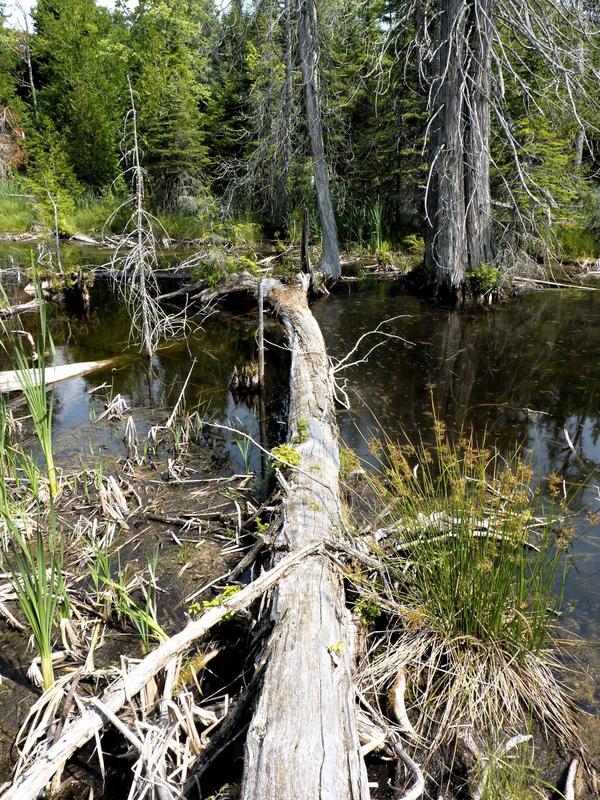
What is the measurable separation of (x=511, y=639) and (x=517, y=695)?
Answer: 235mm

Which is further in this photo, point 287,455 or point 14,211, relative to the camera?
point 14,211

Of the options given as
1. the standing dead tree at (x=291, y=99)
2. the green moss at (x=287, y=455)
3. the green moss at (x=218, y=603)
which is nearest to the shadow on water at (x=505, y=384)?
the green moss at (x=287, y=455)

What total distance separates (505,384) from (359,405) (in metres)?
1.80

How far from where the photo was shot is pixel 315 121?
34.9 feet

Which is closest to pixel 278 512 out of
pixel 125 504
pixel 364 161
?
pixel 125 504

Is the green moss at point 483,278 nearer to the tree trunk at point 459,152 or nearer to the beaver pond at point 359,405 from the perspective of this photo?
the tree trunk at point 459,152

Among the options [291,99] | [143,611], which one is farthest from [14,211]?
[143,611]

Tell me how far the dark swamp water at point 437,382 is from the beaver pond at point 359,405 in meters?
0.02

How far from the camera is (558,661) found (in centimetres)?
255

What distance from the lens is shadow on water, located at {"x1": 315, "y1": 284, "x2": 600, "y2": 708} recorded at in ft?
13.1

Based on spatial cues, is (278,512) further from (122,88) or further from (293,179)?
(122,88)

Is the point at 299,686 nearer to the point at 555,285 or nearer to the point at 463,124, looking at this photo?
the point at 463,124

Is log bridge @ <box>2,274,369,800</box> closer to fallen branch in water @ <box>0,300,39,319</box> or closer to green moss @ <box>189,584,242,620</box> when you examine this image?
green moss @ <box>189,584,242,620</box>

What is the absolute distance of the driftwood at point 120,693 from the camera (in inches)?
67.0
